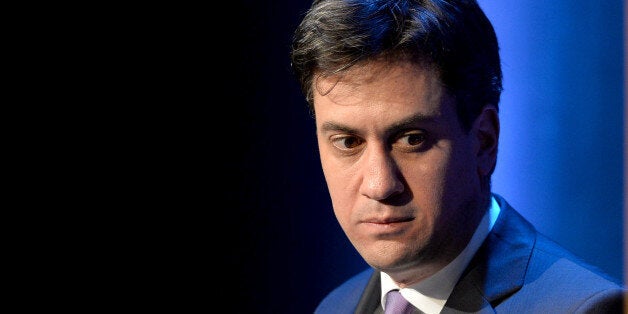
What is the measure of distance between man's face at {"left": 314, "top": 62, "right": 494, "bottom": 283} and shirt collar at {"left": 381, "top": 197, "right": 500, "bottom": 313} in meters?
0.05

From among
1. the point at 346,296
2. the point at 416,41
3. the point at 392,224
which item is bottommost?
the point at 346,296

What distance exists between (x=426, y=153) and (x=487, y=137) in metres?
0.13

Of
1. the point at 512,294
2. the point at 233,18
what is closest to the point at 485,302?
the point at 512,294

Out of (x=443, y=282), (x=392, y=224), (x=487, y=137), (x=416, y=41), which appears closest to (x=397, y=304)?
(x=443, y=282)

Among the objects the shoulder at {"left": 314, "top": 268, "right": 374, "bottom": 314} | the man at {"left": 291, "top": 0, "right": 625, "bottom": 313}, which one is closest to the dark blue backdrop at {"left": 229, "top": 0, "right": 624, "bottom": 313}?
the shoulder at {"left": 314, "top": 268, "right": 374, "bottom": 314}

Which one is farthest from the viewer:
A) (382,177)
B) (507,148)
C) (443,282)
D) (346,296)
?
(346,296)

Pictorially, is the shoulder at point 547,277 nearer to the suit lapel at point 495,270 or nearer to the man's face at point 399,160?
the suit lapel at point 495,270

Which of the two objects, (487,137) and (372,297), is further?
(372,297)

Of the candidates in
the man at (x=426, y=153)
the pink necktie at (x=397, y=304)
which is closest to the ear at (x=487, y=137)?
the man at (x=426, y=153)

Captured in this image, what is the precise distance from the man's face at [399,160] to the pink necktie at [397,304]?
11cm

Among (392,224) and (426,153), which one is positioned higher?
(426,153)

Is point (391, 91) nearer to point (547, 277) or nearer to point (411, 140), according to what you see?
point (411, 140)

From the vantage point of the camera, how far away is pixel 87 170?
5.74 ft

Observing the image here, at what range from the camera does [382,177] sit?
113 centimetres
